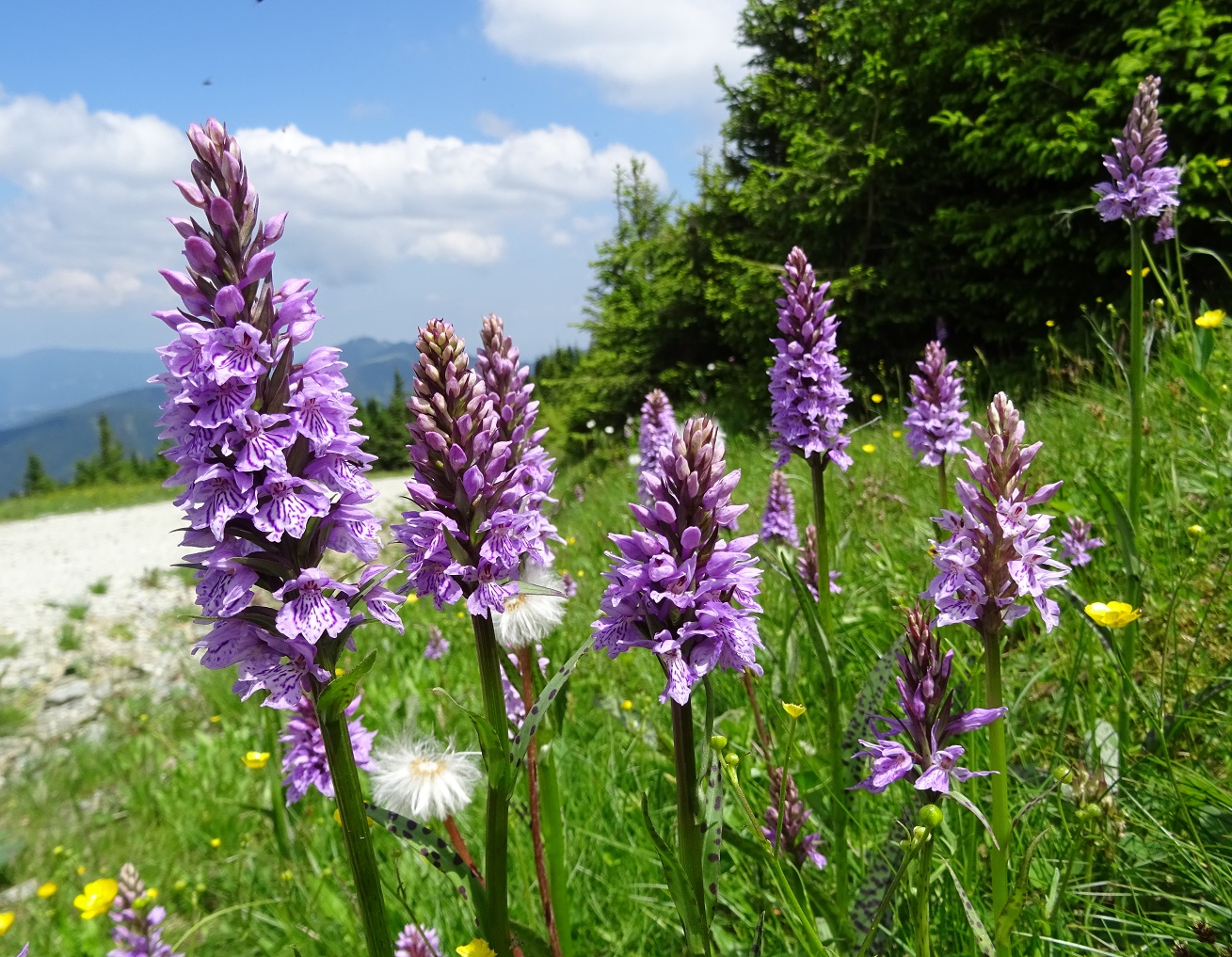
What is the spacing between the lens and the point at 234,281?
58.4 inches

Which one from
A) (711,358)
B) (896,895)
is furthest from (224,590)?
(711,358)

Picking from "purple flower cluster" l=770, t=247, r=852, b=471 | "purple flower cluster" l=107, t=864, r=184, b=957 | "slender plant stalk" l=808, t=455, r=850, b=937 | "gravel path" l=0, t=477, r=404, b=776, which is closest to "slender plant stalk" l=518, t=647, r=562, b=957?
"slender plant stalk" l=808, t=455, r=850, b=937

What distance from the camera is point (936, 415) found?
4.18 meters

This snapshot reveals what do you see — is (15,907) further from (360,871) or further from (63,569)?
(63,569)

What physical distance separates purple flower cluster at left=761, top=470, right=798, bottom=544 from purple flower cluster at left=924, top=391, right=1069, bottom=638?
333cm

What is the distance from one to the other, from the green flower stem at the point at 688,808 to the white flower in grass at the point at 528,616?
68 centimetres

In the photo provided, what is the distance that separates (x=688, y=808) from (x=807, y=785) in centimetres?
170

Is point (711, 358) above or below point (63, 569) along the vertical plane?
above

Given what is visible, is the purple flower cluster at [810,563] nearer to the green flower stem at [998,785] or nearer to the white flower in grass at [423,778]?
the green flower stem at [998,785]

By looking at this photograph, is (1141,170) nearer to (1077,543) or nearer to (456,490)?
(1077,543)

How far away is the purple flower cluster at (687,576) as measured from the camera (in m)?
1.45

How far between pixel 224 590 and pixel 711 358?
16.6 meters

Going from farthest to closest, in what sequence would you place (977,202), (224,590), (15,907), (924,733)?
1. (977,202)
2. (15,907)
3. (924,733)
4. (224,590)

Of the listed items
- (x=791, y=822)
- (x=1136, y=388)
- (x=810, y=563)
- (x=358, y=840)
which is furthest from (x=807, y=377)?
→ (x=358, y=840)
